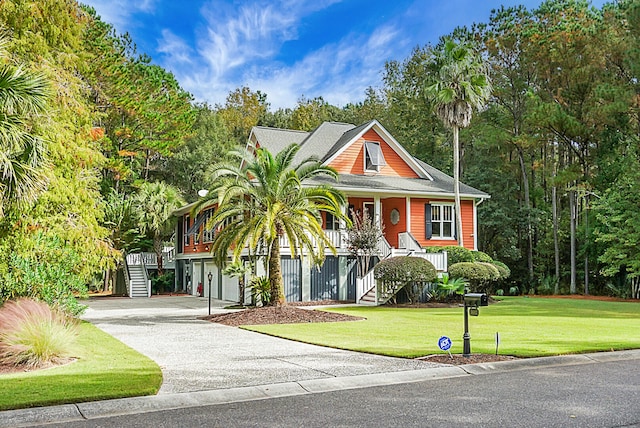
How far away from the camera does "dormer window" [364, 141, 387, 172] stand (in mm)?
27906

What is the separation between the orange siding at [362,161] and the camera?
27.5 metres

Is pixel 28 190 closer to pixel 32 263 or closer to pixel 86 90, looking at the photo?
pixel 32 263

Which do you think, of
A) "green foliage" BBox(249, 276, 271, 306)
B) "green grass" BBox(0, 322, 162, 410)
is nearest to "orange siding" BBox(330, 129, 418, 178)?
"green foliage" BBox(249, 276, 271, 306)

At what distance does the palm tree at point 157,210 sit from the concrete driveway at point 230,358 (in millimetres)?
15986

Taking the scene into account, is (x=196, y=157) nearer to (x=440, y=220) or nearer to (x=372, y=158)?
(x=372, y=158)

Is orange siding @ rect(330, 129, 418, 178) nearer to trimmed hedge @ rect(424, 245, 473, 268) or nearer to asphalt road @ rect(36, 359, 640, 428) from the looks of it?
trimmed hedge @ rect(424, 245, 473, 268)

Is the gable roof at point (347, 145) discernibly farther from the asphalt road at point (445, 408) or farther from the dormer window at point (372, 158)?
the asphalt road at point (445, 408)

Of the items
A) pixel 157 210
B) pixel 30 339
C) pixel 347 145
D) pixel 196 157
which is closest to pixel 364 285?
pixel 347 145

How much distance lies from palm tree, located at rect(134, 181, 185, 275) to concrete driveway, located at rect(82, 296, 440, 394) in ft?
52.4

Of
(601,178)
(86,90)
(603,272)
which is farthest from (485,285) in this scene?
(86,90)

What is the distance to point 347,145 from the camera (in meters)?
27.4

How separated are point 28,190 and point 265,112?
140ft

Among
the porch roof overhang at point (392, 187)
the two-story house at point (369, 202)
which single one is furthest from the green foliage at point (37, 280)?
the porch roof overhang at point (392, 187)

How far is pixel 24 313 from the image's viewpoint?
9.35 metres
